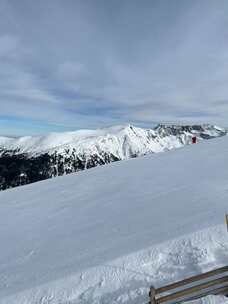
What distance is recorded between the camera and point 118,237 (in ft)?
28.2

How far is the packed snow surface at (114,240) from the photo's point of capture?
641cm

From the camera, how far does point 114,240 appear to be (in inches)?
332

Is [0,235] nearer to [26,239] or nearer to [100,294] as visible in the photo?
[26,239]

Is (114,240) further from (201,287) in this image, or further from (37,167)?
(37,167)

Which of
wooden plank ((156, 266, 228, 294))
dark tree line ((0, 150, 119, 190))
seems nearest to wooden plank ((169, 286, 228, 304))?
wooden plank ((156, 266, 228, 294))

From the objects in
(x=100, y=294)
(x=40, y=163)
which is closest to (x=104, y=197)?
(x=100, y=294)

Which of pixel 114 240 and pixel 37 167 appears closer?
pixel 114 240

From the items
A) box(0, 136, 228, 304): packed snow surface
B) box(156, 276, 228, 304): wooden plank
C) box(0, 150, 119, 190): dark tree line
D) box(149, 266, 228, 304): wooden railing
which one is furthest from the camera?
box(0, 150, 119, 190): dark tree line

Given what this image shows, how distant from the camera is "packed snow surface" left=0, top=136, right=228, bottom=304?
253 inches

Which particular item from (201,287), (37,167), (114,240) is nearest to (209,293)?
(201,287)

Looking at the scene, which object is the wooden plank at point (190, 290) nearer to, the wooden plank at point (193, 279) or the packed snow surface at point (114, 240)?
the wooden plank at point (193, 279)

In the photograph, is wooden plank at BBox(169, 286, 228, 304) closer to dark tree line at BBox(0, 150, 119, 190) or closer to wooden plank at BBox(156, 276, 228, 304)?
wooden plank at BBox(156, 276, 228, 304)

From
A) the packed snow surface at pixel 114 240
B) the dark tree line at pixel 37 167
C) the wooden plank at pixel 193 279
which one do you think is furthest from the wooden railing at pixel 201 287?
the dark tree line at pixel 37 167

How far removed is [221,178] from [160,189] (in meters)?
3.50
